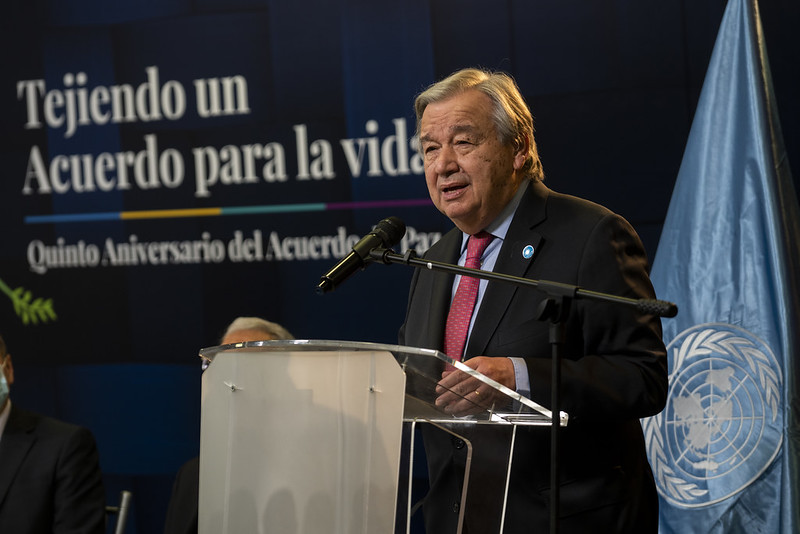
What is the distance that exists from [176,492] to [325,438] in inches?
92.5

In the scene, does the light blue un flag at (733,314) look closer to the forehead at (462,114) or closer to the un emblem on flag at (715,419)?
the un emblem on flag at (715,419)

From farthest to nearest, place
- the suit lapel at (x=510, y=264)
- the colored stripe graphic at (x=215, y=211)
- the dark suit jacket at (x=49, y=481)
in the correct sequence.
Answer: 1. the colored stripe graphic at (x=215, y=211)
2. the dark suit jacket at (x=49, y=481)
3. the suit lapel at (x=510, y=264)

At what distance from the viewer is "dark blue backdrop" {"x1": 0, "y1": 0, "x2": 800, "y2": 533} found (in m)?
3.62

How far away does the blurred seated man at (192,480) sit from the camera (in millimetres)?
3643

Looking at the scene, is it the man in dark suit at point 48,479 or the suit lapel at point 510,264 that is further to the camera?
the man in dark suit at point 48,479

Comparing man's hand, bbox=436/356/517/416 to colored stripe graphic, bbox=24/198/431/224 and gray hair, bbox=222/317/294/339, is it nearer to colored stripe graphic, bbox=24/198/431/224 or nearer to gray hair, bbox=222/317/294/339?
gray hair, bbox=222/317/294/339

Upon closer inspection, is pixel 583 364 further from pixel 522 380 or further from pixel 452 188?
pixel 452 188

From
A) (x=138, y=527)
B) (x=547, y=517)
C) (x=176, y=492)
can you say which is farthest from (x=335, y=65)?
(x=547, y=517)

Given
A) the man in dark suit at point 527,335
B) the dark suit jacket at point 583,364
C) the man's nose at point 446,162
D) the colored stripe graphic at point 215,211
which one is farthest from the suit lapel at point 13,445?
the man's nose at point 446,162

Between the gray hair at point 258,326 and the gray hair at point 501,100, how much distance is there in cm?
156

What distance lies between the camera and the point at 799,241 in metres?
3.02

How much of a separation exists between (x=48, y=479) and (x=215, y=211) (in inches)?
53.0

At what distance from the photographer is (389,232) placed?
→ 205 cm

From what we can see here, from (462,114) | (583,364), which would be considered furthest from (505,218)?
(583,364)
